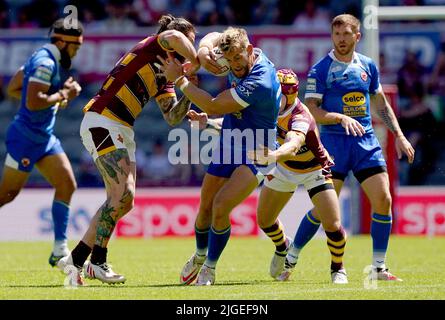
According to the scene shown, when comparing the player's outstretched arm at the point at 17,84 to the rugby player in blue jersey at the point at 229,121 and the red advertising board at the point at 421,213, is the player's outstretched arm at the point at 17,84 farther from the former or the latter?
the red advertising board at the point at 421,213

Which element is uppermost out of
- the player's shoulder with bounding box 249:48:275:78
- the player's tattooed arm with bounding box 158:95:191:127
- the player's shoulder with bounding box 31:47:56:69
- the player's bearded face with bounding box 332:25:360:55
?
the player's bearded face with bounding box 332:25:360:55

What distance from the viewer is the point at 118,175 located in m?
8.61

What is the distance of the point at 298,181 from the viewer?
9.38 metres

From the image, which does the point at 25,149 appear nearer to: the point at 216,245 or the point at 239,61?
the point at 216,245

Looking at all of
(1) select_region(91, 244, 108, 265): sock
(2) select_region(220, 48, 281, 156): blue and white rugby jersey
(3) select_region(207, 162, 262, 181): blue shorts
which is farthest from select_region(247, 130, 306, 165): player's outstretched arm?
(1) select_region(91, 244, 108, 265): sock

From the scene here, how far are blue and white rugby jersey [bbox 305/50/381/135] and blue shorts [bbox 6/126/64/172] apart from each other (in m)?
3.28

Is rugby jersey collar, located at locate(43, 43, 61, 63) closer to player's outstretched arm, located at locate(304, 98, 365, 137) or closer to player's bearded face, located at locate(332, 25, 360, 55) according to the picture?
player's outstretched arm, located at locate(304, 98, 365, 137)

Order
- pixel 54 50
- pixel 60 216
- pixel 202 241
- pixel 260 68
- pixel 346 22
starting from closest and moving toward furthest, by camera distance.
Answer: pixel 260 68
pixel 202 241
pixel 346 22
pixel 54 50
pixel 60 216

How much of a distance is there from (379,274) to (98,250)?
265cm

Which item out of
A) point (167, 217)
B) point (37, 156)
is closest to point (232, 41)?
point (37, 156)

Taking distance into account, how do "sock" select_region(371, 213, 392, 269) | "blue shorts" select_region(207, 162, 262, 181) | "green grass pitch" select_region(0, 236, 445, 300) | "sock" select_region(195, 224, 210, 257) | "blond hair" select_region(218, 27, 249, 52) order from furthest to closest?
"sock" select_region(371, 213, 392, 269), "sock" select_region(195, 224, 210, 257), "blue shorts" select_region(207, 162, 262, 181), "blond hair" select_region(218, 27, 249, 52), "green grass pitch" select_region(0, 236, 445, 300)

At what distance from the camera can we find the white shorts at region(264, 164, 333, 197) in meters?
9.15

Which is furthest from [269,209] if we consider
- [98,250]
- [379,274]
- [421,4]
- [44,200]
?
[421,4]

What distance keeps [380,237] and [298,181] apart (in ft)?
3.13
